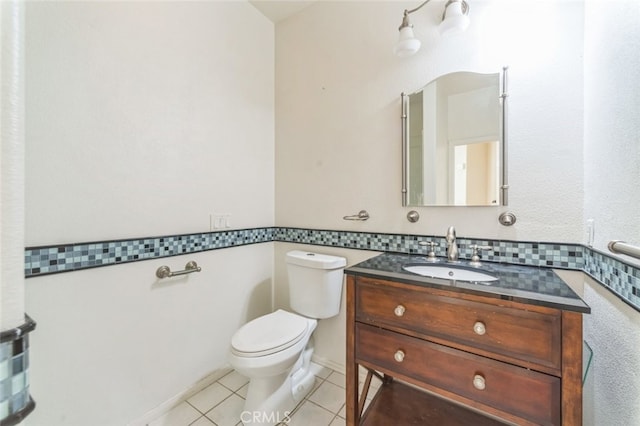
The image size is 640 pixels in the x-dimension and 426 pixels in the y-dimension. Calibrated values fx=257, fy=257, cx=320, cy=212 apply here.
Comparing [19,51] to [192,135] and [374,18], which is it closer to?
[192,135]

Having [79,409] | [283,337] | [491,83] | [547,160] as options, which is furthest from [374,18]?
[79,409]

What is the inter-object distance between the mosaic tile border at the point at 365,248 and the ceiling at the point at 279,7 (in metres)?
1.62

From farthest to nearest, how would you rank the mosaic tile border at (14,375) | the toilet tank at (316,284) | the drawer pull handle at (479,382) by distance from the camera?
the toilet tank at (316,284)
the drawer pull handle at (479,382)
the mosaic tile border at (14,375)

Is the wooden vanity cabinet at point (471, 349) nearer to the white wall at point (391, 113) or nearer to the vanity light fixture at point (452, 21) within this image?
the white wall at point (391, 113)

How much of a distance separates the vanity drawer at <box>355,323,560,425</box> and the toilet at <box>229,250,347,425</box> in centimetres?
39

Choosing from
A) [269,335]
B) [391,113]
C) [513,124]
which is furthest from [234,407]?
[513,124]

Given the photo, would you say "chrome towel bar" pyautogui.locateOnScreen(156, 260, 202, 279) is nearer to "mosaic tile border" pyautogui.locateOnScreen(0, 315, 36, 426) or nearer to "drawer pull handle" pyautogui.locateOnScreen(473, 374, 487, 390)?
"mosaic tile border" pyautogui.locateOnScreen(0, 315, 36, 426)

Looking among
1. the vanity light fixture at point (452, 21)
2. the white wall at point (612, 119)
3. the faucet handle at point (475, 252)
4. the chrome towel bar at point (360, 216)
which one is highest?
the vanity light fixture at point (452, 21)

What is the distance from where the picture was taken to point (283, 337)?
1289 millimetres

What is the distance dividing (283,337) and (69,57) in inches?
61.4

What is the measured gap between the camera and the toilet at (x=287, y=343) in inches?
47.2

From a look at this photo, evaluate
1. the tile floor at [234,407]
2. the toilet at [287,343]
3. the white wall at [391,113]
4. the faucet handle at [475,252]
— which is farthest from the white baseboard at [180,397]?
the faucet handle at [475,252]

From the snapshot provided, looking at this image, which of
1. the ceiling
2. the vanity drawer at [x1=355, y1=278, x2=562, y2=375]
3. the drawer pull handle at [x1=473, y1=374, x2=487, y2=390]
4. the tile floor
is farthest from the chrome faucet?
the ceiling

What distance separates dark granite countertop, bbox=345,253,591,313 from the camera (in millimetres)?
769
